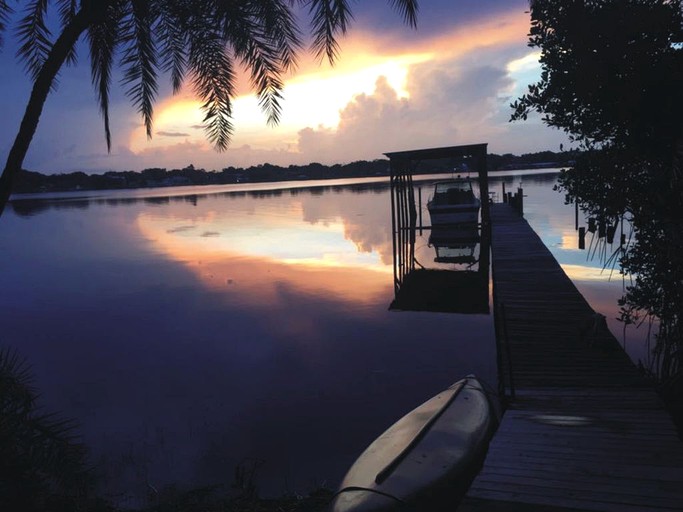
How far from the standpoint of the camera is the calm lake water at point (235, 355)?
755 centimetres

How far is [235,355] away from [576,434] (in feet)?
27.8

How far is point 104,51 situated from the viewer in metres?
8.10

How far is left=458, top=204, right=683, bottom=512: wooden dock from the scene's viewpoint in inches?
165

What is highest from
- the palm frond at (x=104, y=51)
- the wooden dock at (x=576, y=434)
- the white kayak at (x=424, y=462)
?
the palm frond at (x=104, y=51)

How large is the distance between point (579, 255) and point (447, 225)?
10058 mm

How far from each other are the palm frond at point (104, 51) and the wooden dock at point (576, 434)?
771cm

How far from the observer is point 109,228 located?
4591 centimetres

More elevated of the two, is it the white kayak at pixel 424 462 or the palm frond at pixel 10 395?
the palm frond at pixel 10 395

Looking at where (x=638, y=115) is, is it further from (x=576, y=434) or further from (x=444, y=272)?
(x=444, y=272)

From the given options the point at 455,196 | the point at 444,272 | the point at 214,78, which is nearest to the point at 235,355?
the point at 214,78

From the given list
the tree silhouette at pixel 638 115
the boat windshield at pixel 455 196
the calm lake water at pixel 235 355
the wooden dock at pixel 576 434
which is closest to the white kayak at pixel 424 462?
the wooden dock at pixel 576 434

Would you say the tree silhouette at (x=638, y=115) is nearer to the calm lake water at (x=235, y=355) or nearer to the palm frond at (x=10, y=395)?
the calm lake water at (x=235, y=355)

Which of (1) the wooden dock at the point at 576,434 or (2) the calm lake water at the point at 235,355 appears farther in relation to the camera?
(2) the calm lake water at the point at 235,355

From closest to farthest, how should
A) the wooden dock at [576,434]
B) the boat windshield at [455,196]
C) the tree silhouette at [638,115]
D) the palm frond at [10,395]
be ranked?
the palm frond at [10,395] < the wooden dock at [576,434] < the tree silhouette at [638,115] < the boat windshield at [455,196]
